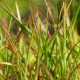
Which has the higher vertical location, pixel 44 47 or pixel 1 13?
pixel 1 13

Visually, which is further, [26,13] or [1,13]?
[26,13]

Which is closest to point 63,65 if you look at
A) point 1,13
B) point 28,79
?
point 28,79

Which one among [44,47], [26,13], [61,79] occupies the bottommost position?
[61,79]

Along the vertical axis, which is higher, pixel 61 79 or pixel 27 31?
pixel 27 31

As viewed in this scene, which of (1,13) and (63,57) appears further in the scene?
(1,13)

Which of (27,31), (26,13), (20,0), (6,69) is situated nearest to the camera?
(27,31)

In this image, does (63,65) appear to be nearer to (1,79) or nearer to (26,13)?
(1,79)

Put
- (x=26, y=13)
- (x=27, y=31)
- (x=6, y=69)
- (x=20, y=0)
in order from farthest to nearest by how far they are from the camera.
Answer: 1. (x=26, y=13)
2. (x=20, y=0)
3. (x=6, y=69)
4. (x=27, y=31)

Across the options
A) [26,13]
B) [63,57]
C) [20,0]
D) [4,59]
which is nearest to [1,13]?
[4,59]

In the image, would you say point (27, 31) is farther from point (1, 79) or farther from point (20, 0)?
point (20, 0)
